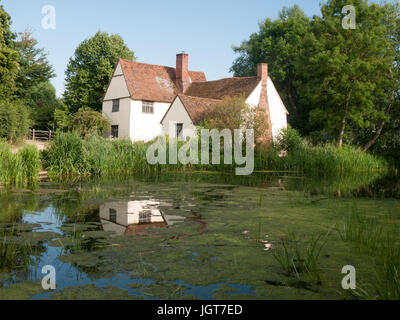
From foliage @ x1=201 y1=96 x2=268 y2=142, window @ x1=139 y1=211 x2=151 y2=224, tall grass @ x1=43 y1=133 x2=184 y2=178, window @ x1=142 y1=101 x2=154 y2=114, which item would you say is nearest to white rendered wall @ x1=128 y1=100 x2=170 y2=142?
window @ x1=142 y1=101 x2=154 y2=114

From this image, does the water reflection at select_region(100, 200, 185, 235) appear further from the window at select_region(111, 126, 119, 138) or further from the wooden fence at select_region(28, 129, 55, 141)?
the wooden fence at select_region(28, 129, 55, 141)

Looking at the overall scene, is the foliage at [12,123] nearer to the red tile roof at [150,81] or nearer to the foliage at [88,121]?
the foliage at [88,121]

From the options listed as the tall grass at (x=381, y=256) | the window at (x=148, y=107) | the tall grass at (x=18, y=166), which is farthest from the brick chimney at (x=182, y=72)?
the tall grass at (x=381, y=256)

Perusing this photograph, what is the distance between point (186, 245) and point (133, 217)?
245 cm

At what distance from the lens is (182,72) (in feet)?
133

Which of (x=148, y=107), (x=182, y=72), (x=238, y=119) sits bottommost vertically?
(x=238, y=119)

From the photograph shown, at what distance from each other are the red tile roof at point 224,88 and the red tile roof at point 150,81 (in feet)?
6.71

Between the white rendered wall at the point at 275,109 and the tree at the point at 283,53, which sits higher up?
the tree at the point at 283,53

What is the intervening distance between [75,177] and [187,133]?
45.0ft

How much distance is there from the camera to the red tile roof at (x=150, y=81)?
37562 mm

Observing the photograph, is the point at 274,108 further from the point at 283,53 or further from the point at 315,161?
the point at 315,161

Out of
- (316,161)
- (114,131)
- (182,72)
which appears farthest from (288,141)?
(114,131)
